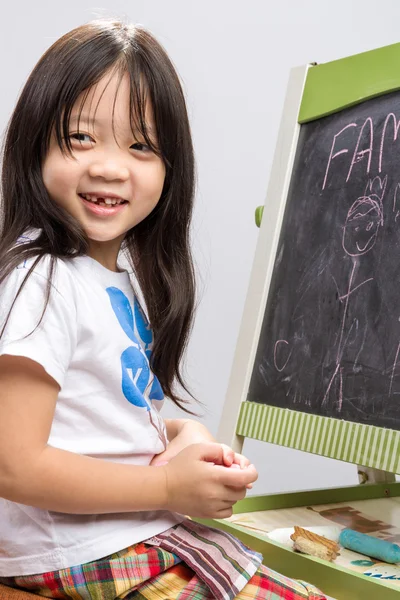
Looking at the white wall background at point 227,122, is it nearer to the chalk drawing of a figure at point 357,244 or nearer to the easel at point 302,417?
the easel at point 302,417

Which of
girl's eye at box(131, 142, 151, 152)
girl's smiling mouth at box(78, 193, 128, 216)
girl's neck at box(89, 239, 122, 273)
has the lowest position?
girl's neck at box(89, 239, 122, 273)

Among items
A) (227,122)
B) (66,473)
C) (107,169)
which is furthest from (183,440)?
(227,122)

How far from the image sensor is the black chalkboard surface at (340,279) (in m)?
1.31

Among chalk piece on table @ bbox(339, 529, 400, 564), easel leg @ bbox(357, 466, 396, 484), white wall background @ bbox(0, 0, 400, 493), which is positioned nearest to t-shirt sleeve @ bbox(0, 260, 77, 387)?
A: chalk piece on table @ bbox(339, 529, 400, 564)

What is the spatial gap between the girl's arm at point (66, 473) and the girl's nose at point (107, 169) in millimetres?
234

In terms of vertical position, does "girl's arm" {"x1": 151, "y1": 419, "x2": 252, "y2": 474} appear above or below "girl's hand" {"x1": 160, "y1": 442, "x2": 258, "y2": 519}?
above

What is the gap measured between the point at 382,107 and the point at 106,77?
65 centimetres

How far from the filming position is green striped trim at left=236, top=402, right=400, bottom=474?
4.06 feet

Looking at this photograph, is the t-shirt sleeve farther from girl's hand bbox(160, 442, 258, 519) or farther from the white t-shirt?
girl's hand bbox(160, 442, 258, 519)

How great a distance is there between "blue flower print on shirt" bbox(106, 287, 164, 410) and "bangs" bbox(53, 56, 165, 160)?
176 mm

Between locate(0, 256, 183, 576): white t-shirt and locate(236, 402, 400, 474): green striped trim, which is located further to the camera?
locate(236, 402, 400, 474): green striped trim

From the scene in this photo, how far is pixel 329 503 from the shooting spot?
1.58m

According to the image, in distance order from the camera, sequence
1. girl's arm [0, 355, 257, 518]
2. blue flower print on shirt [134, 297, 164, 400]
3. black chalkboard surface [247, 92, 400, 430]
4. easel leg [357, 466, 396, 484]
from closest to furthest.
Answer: girl's arm [0, 355, 257, 518]
blue flower print on shirt [134, 297, 164, 400]
black chalkboard surface [247, 92, 400, 430]
easel leg [357, 466, 396, 484]

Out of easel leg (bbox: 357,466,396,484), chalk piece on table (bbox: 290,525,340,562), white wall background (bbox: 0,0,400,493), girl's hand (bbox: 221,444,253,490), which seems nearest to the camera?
girl's hand (bbox: 221,444,253,490)
